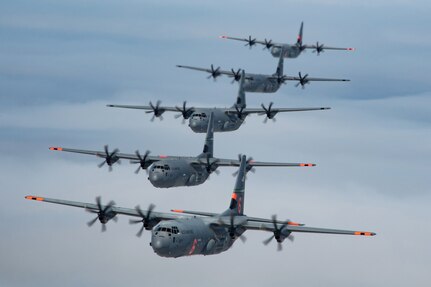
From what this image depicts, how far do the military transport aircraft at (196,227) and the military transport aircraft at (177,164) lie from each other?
14.0 m

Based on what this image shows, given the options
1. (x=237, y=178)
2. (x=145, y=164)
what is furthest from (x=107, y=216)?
(x=145, y=164)

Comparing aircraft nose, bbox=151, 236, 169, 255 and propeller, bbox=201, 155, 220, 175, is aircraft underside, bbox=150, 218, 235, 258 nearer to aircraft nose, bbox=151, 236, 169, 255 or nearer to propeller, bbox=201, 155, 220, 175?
aircraft nose, bbox=151, 236, 169, 255

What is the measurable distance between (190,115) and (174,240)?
5025 centimetres

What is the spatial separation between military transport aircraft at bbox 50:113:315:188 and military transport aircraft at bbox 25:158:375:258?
14.0 metres

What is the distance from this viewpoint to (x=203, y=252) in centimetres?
8069

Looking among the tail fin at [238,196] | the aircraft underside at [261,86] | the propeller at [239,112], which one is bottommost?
the tail fin at [238,196]

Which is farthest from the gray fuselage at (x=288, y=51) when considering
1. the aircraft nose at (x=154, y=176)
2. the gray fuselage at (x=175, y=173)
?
the aircraft nose at (x=154, y=176)

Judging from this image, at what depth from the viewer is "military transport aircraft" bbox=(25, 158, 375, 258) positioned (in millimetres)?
75125

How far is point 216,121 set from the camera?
122 meters

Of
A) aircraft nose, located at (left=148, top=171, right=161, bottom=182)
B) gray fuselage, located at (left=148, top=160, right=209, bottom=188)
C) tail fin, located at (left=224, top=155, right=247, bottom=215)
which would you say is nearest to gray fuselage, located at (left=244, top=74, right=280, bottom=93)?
gray fuselage, located at (left=148, top=160, right=209, bottom=188)

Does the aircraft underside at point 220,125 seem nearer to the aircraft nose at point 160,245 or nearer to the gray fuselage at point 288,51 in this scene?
the aircraft nose at point 160,245

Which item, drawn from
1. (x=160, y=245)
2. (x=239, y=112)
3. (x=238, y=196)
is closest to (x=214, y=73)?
(x=239, y=112)

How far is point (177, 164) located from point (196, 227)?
75.9ft

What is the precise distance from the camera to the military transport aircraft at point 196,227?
75125 millimetres
